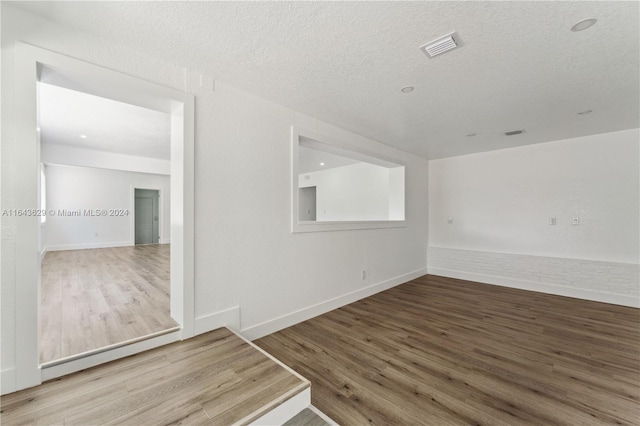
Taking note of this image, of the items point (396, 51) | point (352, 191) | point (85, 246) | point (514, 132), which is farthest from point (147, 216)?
point (514, 132)

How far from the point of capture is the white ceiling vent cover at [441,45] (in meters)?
1.81

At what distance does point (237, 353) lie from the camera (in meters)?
2.02

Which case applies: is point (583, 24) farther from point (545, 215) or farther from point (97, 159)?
point (97, 159)

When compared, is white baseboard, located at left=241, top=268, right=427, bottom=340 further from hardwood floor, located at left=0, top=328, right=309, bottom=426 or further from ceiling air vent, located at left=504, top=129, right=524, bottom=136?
ceiling air vent, located at left=504, top=129, right=524, bottom=136

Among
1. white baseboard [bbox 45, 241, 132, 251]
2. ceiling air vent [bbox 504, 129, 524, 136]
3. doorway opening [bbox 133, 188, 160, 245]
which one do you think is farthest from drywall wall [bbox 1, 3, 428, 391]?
doorway opening [bbox 133, 188, 160, 245]

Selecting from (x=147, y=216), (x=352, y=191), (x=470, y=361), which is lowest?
(x=470, y=361)

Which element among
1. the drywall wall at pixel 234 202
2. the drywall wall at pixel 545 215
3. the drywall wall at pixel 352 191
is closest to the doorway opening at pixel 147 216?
the drywall wall at pixel 352 191

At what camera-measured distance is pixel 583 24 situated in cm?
168

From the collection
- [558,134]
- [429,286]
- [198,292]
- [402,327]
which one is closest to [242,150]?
[198,292]

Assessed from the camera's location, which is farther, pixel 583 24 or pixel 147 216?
pixel 147 216

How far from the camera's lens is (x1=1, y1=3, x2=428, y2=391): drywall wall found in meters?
1.54

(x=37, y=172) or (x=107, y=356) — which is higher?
(x=37, y=172)

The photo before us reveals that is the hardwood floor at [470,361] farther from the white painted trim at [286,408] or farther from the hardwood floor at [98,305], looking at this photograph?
the hardwood floor at [98,305]

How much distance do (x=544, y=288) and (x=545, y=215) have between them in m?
1.23
